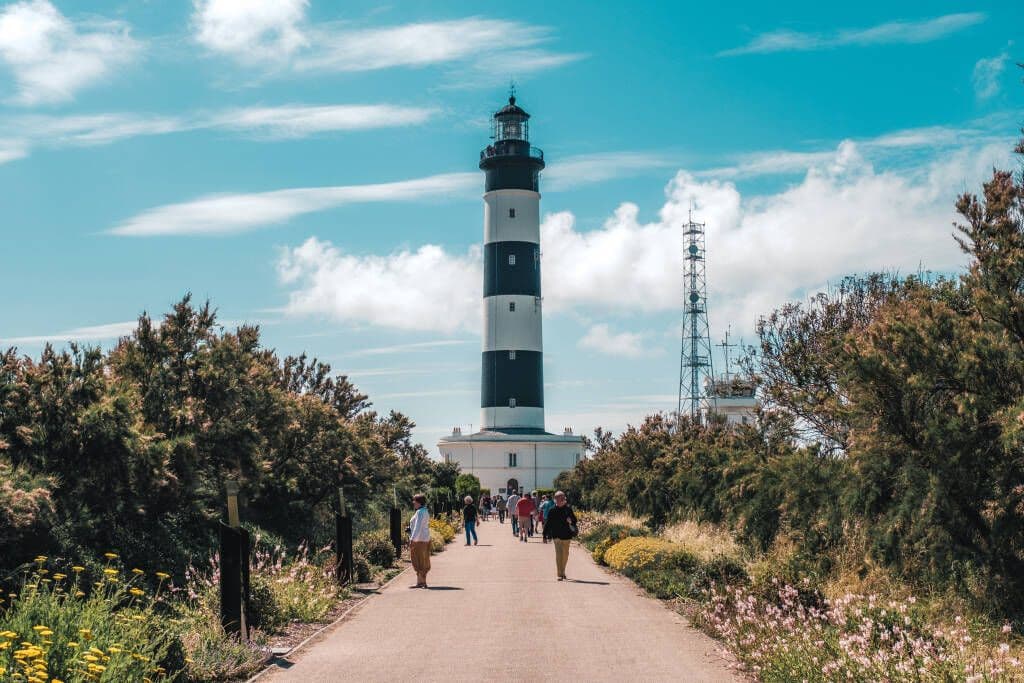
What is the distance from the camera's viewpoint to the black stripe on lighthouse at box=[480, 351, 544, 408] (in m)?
72.4

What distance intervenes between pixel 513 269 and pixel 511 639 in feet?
192

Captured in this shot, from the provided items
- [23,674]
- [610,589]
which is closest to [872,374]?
[610,589]

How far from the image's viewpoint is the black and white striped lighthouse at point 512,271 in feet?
232

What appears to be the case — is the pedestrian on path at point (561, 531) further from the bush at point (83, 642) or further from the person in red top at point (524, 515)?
the person in red top at point (524, 515)

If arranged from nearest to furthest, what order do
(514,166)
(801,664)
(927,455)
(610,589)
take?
(801,664)
(927,455)
(610,589)
(514,166)

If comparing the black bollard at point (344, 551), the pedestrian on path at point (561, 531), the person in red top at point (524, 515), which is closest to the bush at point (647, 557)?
the pedestrian on path at point (561, 531)

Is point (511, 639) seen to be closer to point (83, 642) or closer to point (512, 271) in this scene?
point (83, 642)

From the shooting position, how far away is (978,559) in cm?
1211

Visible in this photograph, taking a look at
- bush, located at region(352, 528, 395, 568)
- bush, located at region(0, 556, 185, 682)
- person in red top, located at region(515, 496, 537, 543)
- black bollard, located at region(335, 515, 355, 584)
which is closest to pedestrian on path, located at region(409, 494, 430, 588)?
black bollard, located at region(335, 515, 355, 584)

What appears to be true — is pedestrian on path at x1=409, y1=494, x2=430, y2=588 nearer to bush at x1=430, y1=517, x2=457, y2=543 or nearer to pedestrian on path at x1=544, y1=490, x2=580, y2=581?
pedestrian on path at x1=544, y1=490, x2=580, y2=581

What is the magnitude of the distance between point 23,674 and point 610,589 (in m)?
12.4

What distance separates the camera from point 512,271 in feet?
232

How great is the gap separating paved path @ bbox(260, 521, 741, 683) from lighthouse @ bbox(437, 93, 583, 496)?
5106cm

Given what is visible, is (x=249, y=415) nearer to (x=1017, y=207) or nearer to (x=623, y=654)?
(x=623, y=654)
